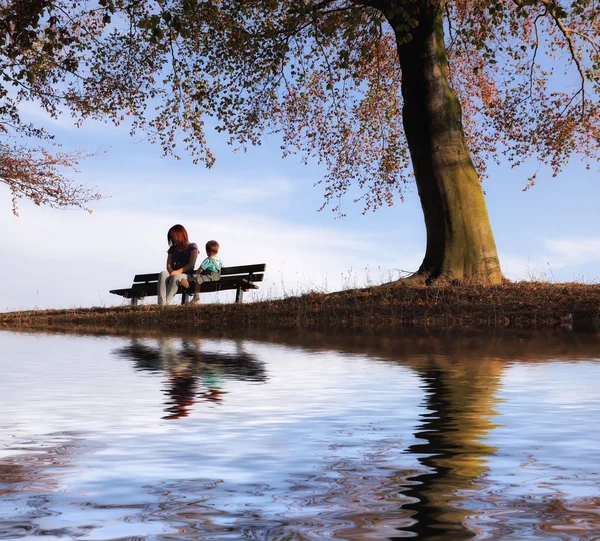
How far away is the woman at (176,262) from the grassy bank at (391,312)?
175 centimetres

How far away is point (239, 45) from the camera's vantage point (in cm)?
2153

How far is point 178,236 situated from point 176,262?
69 centimetres

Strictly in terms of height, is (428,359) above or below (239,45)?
below

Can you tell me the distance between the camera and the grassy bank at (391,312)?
15422mm

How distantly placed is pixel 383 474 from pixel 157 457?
103cm

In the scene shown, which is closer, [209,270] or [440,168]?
[440,168]

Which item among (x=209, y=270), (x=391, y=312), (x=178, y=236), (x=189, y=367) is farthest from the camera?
(x=209, y=270)

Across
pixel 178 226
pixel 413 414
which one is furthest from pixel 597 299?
pixel 413 414

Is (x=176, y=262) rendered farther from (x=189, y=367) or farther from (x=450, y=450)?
(x=450, y=450)

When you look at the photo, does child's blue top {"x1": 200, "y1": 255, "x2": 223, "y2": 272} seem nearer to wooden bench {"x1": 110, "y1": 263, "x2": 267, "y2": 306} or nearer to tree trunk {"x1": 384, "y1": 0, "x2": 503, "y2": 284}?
wooden bench {"x1": 110, "y1": 263, "x2": 267, "y2": 306}

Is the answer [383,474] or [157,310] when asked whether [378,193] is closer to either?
[157,310]

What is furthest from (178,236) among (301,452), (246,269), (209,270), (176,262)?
(301,452)

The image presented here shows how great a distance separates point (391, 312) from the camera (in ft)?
53.0

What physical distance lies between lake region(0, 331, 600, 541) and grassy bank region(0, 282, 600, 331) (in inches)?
276
